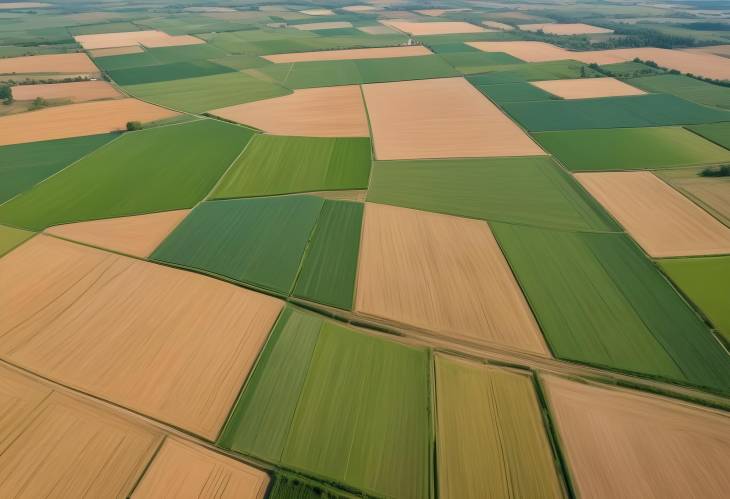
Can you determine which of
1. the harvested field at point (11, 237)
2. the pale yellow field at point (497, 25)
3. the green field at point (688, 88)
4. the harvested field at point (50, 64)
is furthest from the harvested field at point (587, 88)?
the harvested field at point (50, 64)

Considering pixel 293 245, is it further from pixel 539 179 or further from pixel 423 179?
pixel 539 179

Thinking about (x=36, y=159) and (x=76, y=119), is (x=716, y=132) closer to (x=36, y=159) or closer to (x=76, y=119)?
(x=36, y=159)

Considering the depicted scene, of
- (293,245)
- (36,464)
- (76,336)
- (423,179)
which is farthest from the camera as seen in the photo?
(423,179)

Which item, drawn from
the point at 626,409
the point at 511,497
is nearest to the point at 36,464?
the point at 511,497

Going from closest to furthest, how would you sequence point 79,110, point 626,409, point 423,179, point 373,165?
point 626,409 → point 423,179 → point 373,165 → point 79,110

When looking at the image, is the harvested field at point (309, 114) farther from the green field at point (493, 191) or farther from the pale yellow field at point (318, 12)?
the pale yellow field at point (318, 12)

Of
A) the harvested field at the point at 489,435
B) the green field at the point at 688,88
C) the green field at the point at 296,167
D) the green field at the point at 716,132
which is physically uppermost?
the green field at the point at 688,88

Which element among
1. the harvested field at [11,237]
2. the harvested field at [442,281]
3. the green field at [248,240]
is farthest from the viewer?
the harvested field at [11,237]

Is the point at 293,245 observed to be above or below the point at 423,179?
below
